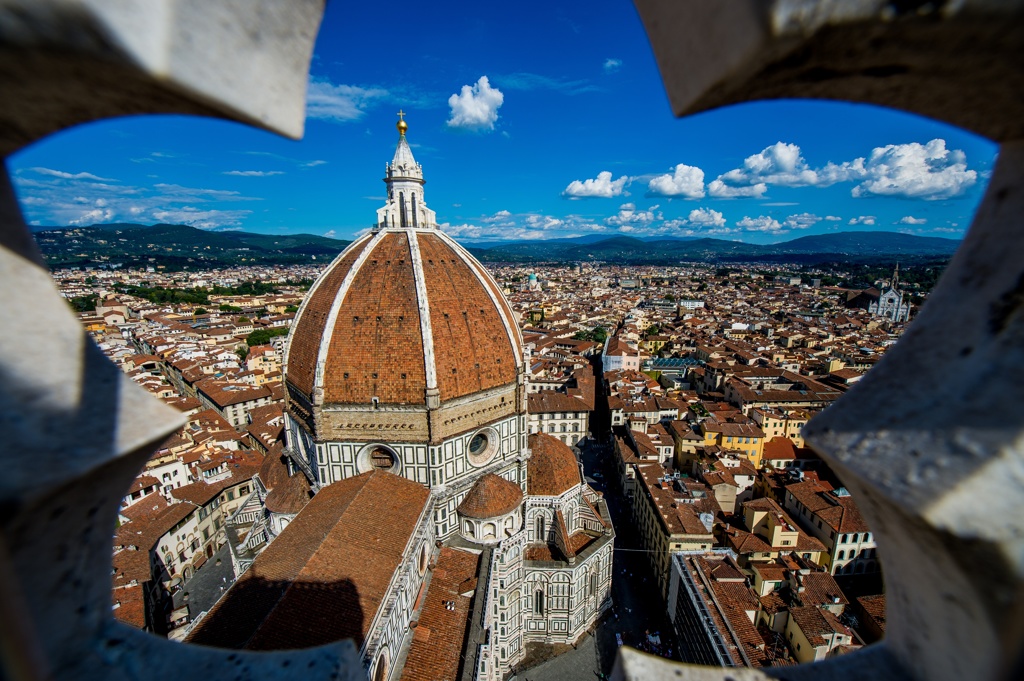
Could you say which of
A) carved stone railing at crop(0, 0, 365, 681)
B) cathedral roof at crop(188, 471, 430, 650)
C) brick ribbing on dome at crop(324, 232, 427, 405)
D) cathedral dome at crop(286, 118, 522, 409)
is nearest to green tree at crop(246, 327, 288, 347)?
cathedral dome at crop(286, 118, 522, 409)

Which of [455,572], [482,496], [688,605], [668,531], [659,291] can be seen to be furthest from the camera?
[659,291]

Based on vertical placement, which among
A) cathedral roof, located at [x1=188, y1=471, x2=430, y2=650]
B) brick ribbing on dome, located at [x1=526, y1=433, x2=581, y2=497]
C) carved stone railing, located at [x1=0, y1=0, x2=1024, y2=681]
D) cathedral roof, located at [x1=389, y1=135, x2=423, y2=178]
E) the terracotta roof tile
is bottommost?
the terracotta roof tile

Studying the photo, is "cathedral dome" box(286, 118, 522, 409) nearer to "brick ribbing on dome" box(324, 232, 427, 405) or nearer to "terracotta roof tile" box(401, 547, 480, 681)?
"brick ribbing on dome" box(324, 232, 427, 405)

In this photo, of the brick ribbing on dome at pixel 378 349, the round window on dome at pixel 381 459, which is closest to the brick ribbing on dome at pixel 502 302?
the brick ribbing on dome at pixel 378 349

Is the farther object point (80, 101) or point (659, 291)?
point (659, 291)

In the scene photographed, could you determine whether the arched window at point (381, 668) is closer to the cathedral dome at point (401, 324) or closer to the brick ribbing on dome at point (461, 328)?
the cathedral dome at point (401, 324)

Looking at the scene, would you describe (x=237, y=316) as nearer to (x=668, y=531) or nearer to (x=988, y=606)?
(x=668, y=531)

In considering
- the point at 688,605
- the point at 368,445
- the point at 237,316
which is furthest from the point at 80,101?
the point at 237,316
